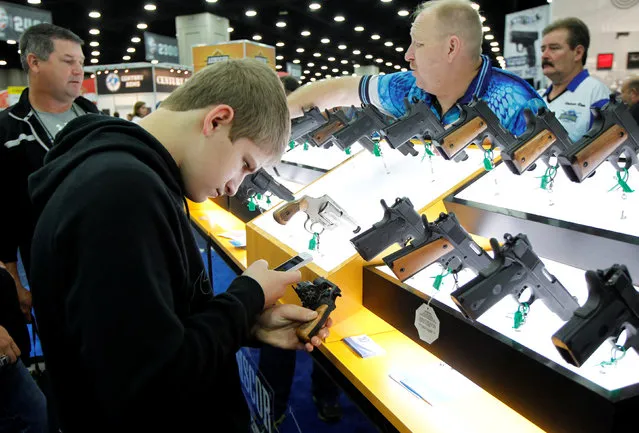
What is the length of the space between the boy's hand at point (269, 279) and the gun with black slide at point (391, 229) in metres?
0.47

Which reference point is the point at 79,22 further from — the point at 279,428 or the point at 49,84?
the point at 279,428

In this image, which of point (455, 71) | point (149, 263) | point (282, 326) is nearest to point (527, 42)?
point (455, 71)

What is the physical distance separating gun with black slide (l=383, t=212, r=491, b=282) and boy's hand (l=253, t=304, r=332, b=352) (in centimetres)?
36

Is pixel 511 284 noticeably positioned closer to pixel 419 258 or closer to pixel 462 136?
pixel 419 258

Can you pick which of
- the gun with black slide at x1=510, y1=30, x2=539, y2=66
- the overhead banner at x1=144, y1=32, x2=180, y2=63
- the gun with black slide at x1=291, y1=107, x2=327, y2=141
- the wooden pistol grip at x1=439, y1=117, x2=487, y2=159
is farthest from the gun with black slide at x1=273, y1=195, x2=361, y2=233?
the overhead banner at x1=144, y1=32, x2=180, y2=63

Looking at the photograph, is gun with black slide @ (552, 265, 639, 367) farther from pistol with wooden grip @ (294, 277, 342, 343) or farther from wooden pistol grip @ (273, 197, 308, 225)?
wooden pistol grip @ (273, 197, 308, 225)

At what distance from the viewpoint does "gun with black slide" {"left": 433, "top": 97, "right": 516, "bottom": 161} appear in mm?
1704

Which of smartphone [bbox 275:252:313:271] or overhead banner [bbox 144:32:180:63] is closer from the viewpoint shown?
smartphone [bbox 275:252:313:271]

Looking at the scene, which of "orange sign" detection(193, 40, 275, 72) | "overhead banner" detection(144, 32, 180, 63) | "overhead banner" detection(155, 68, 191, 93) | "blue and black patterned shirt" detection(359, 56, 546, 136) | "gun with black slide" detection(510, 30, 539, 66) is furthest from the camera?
"overhead banner" detection(144, 32, 180, 63)

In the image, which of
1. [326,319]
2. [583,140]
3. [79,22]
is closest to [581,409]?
[326,319]

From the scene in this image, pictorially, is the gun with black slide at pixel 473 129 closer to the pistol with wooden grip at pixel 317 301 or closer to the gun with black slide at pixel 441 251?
the gun with black slide at pixel 441 251

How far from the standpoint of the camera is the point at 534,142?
5.05ft

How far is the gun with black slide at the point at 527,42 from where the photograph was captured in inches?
286

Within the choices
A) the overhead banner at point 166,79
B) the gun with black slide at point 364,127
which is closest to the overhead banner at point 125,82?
the overhead banner at point 166,79
